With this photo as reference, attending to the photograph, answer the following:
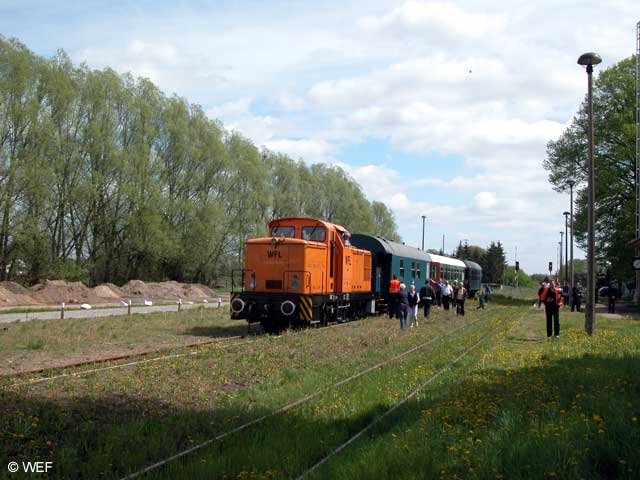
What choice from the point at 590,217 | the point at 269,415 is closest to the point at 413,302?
the point at 590,217

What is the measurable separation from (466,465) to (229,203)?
51591mm

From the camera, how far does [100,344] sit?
1697 cm

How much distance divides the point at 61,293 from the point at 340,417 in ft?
106

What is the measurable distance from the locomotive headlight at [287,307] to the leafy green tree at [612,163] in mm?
28640

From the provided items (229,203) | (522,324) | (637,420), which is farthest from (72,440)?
(229,203)

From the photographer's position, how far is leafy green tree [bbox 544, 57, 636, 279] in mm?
40000

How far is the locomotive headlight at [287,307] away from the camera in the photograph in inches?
737

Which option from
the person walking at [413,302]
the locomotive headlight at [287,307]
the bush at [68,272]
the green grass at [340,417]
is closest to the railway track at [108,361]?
the green grass at [340,417]

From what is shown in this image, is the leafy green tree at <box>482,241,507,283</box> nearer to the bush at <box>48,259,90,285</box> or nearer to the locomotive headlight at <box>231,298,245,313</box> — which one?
the bush at <box>48,259,90,285</box>

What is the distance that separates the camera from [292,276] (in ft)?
63.2

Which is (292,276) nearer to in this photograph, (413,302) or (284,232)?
(284,232)

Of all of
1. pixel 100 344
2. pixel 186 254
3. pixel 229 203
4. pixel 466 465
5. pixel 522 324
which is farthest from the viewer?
pixel 229 203

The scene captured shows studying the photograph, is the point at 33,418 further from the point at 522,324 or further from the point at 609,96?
the point at 609,96

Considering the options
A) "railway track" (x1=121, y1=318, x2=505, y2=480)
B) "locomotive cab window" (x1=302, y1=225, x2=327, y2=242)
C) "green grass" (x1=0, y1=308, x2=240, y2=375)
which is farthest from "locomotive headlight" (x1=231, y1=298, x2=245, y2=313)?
"railway track" (x1=121, y1=318, x2=505, y2=480)
